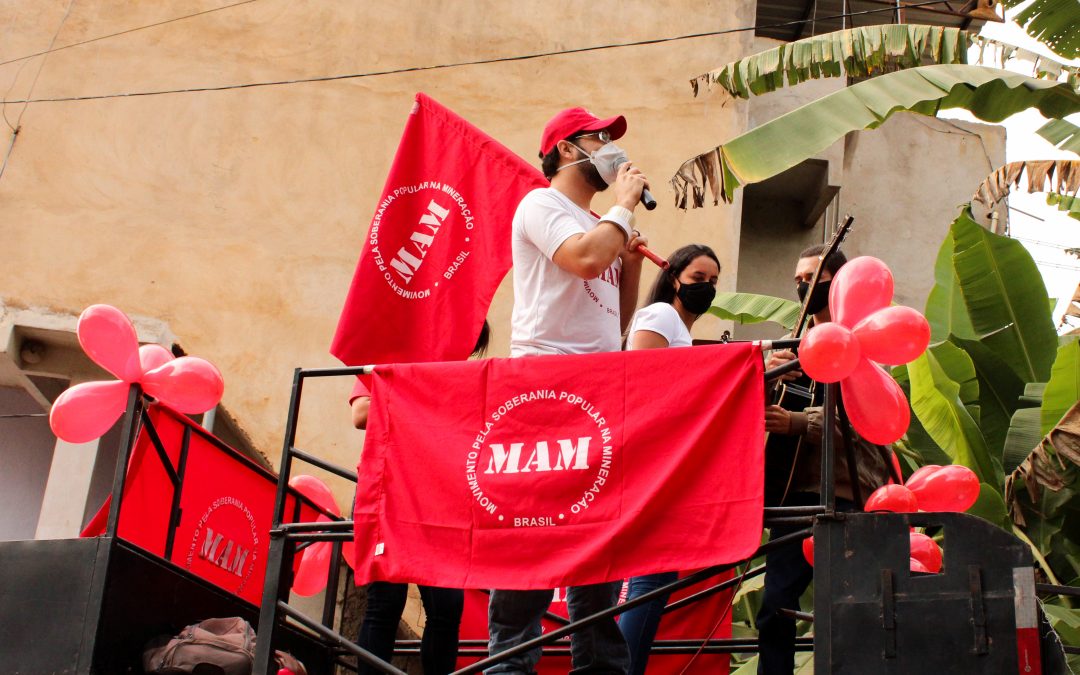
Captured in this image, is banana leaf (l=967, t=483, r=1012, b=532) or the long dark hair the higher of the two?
the long dark hair

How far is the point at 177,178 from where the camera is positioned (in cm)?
1065

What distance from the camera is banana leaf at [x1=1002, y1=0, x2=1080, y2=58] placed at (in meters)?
8.01

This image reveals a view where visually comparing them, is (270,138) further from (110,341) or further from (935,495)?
(935,495)

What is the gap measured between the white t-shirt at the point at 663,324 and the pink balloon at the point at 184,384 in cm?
176

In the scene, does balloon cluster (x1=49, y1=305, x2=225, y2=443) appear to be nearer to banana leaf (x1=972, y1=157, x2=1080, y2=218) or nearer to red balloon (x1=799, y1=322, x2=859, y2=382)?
red balloon (x1=799, y1=322, x2=859, y2=382)

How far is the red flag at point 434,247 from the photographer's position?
564cm

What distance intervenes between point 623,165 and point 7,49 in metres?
8.64

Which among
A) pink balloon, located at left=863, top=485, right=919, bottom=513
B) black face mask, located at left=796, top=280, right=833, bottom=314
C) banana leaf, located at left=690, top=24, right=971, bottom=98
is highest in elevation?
banana leaf, located at left=690, top=24, right=971, bottom=98

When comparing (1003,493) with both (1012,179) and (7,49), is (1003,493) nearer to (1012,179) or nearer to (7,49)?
(1012,179)

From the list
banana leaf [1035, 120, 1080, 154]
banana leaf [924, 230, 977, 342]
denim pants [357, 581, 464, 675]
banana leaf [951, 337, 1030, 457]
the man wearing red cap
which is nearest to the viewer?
the man wearing red cap

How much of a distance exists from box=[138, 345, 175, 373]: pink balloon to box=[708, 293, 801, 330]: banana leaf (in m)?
5.40

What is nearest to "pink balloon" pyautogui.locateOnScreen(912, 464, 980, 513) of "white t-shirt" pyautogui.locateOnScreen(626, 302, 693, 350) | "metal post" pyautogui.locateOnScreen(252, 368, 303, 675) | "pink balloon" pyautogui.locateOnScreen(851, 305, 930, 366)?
"pink balloon" pyautogui.locateOnScreen(851, 305, 930, 366)

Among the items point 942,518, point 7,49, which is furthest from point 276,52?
point 942,518

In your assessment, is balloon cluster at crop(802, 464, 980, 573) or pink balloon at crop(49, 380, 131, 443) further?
pink balloon at crop(49, 380, 131, 443)
